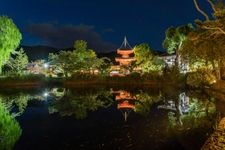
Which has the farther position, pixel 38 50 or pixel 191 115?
pixel 38 50

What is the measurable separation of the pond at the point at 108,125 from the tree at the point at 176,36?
842 inches

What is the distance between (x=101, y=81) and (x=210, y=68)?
56.1ft

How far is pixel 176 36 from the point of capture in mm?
45781

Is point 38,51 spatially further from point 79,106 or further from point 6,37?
point 79,106

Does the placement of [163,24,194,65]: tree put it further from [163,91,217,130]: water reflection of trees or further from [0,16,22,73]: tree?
[163,91,217,130]: water reflection of trees

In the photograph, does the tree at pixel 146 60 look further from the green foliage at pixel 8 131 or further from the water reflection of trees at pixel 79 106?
the green foliage at pixel 8 131

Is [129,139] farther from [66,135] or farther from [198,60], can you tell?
[198,60]

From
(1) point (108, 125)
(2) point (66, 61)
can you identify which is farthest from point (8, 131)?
(2) point (66, 61)

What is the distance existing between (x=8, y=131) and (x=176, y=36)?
110ft

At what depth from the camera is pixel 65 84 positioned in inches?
1876

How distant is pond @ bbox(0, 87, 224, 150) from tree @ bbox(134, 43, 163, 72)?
2829 cm

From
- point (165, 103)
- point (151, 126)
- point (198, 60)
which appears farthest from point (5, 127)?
point (198, 60)

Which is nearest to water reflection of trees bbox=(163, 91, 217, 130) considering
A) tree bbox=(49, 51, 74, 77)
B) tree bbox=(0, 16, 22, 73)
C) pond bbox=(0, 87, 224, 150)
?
pond bbox=(0, 87, 224, 150)

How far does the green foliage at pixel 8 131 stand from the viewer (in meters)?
12.5
